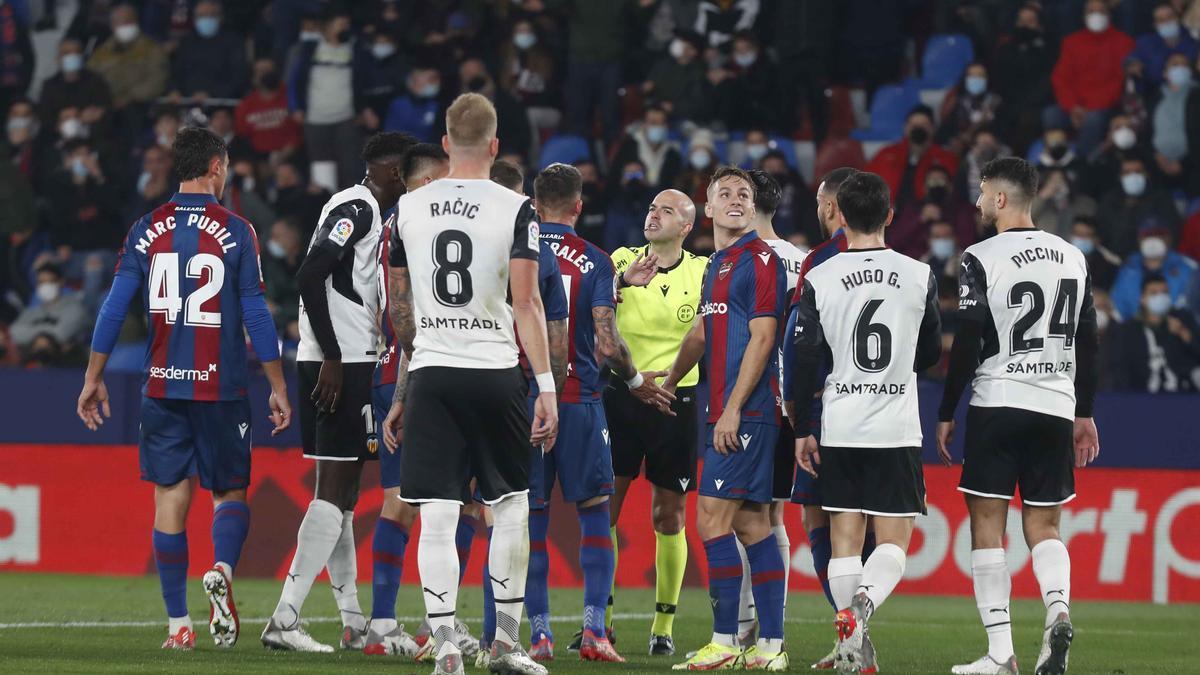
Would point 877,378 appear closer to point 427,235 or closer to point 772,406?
point 772,406

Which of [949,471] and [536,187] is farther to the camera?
[949,471]

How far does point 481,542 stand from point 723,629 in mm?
5944

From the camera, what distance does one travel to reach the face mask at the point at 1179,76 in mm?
18984

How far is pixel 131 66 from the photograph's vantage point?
823 inches

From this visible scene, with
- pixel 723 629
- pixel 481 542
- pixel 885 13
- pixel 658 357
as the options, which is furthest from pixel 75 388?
pixel 885 13

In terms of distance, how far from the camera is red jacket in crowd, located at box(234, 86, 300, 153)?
795 inches

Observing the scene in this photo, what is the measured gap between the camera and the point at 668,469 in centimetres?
1037

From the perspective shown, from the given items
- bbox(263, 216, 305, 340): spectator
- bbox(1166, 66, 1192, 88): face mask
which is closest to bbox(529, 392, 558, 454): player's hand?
bbox(263, 216, 305, 340): spectator

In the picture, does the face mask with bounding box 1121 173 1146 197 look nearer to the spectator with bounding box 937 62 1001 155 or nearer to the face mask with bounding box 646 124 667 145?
the spectator with bounding box 937 62 1001 155

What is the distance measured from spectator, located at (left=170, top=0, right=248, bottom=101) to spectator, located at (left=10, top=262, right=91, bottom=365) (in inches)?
117

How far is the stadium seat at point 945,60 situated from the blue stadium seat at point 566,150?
4.11 metres

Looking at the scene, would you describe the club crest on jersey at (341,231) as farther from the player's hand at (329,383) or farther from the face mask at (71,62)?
the face mask at (71,62)

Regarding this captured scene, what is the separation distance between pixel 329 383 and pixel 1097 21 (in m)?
12.6

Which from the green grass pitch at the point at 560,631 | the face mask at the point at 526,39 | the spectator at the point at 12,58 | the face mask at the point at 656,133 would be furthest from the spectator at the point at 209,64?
the green grass pitch at the point at 560,631
